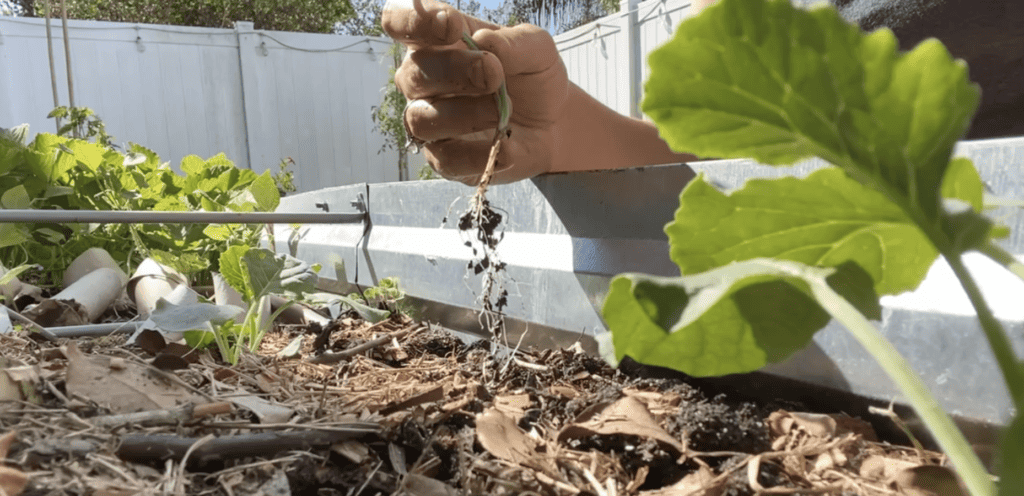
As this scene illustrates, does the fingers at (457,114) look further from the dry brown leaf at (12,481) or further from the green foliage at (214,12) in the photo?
the green foliage at (214,12)

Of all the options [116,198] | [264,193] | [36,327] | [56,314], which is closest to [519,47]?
[36,327]

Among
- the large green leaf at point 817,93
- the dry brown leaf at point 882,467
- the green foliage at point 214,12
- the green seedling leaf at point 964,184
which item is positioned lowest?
the dry brown leaf at point 882,467

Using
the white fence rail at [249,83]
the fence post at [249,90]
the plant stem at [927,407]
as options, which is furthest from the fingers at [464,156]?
the fence post at [249,90]

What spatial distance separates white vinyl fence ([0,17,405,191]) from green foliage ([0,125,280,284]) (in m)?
6.77

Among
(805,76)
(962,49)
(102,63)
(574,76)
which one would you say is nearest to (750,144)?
(805,76)

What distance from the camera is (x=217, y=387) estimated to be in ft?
2.60

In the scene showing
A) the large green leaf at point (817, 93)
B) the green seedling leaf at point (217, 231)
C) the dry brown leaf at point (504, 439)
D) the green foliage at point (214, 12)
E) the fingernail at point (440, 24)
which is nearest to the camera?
the large green leaf at point (817, 93)

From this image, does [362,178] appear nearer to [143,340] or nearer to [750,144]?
[143,340]

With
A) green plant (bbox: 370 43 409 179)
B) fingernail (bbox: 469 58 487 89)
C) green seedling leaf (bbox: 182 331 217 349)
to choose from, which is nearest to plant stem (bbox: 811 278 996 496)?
fingernail (bbox: 469 58 487 89)

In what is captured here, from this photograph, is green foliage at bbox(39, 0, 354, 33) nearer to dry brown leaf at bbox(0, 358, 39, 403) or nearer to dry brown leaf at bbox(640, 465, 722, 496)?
dry brown leaf at bbox(0, 358, 39, 403)

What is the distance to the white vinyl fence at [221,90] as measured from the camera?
779 cm

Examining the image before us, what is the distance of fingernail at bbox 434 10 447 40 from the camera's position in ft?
2.96

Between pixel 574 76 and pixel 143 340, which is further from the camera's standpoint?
pixel 574 76

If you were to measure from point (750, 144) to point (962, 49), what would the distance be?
52.2 inches
